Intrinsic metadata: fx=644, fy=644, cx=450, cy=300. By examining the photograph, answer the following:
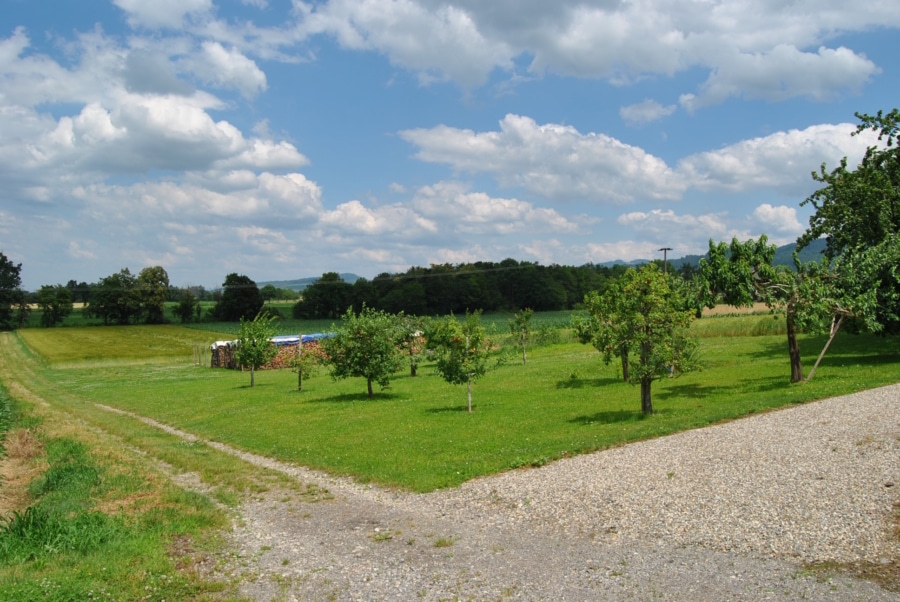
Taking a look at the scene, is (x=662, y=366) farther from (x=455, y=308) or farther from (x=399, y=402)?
(x=455, y=308)

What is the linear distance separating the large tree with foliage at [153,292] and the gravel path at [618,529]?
11139 cm

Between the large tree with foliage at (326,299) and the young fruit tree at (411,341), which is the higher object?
the large tree with foliage at (326,299)

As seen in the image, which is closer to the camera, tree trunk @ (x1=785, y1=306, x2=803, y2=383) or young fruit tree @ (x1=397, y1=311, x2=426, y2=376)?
tree trunk @ (x1=785, y1=306, x2=803, y2=383)

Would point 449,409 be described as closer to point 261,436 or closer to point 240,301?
point 261,436

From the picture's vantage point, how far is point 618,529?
10.6 metres

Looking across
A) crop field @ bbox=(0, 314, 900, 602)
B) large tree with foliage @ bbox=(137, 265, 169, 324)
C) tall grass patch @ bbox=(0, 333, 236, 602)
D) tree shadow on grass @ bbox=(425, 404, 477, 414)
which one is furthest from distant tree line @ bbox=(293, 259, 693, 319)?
tall grass patch @ bbox=(0, 333, 236, 602)

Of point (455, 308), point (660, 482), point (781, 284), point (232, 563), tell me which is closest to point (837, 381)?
point (781, 284)

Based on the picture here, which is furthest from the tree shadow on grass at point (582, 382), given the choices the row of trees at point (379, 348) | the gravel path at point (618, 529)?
the gravel path at point (618, 529)

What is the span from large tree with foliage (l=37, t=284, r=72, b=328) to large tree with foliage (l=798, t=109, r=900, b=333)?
388 ft

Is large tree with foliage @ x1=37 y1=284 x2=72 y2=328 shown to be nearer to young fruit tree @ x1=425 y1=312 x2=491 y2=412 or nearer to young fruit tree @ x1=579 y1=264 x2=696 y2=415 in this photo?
young fruit tree @ x1=425 y1=312 x2=491 y2=412

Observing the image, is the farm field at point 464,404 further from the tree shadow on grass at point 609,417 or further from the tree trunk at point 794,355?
the tree trunk at point 794,355

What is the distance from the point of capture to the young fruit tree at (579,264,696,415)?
20219mm

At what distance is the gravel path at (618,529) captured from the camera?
855 centimetres

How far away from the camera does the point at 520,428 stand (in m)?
20.8
